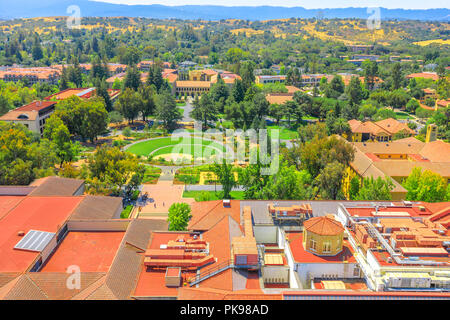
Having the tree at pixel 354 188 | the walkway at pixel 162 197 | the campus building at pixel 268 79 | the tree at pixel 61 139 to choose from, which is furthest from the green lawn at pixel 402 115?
the tree at pixel 61 139

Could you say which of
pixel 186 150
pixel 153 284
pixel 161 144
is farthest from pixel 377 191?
pixel 161 144

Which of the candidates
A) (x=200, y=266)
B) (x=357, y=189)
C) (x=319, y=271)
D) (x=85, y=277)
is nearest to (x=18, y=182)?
(x=85, y=277)

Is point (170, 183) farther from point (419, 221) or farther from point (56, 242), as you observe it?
point (419, 221)

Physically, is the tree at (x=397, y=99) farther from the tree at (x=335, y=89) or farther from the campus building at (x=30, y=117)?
the campus building at (x=30, y=117)

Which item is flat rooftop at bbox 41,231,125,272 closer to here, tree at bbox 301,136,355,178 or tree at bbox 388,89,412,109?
tree at bbox 301,136,355,178

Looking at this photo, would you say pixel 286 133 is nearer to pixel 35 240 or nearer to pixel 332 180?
pixel 332 180
